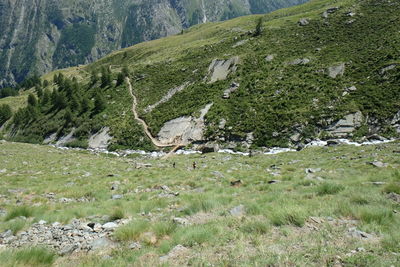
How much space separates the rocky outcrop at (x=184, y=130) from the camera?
131 feet

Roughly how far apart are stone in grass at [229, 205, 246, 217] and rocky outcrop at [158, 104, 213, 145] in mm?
30018

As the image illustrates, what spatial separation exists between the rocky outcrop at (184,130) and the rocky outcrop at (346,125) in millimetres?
18327

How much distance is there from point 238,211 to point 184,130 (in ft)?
111

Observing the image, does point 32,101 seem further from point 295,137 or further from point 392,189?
point 392,189

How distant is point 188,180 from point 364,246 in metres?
11.2

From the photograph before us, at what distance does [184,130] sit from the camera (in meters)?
42.0

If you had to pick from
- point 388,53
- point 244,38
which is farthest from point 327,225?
point 244,38

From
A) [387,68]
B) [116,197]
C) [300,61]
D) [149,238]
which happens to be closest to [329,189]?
[149,238]

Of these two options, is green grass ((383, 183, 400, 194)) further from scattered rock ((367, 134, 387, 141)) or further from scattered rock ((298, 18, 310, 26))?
scattered rock ((298, 18, 310, 26))

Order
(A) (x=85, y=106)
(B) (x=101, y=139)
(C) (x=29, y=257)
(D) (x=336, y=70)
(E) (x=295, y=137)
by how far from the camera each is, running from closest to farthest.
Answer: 1. (C) (x=29, y=257)
2. (E) (x=295, y=137)
3. (D) (x=336, y=70)
4. (B) (x=101, y=139)
5. (A) (x=85, y=106)

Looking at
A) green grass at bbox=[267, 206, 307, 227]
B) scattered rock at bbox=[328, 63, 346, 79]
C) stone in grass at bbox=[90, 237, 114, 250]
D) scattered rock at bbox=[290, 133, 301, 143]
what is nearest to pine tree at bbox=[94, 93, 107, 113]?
scattered rock at bbox=[290, 133, 301, 143]

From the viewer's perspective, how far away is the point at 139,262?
5227 millimetres

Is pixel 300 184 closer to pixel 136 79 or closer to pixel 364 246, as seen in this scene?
pixel 364 246

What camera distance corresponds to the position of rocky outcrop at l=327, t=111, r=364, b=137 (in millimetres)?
31352
